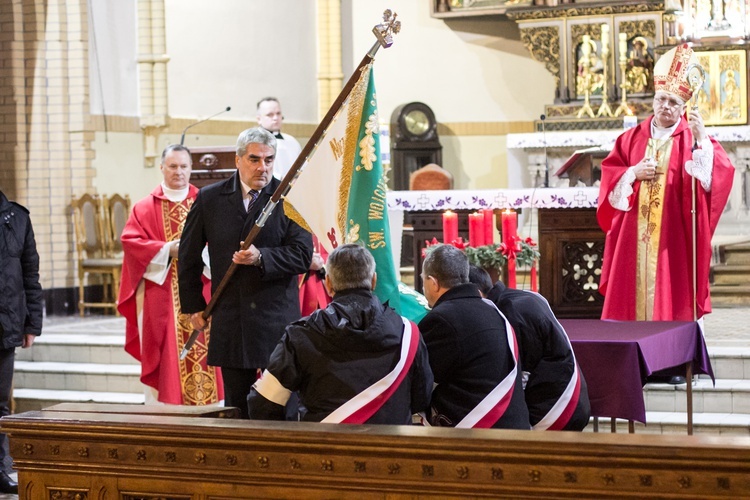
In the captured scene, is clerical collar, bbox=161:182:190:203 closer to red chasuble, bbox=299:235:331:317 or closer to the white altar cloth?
red chasuble, bbox=299:235:331:317

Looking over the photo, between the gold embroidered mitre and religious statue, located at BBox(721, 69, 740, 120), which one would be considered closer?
the gold embroidered mitre

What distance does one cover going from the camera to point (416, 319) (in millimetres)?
5094

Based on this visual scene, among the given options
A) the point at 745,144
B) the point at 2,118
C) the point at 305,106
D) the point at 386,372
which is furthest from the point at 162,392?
the point at 305,106

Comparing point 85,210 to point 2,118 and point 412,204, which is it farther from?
point 412,204

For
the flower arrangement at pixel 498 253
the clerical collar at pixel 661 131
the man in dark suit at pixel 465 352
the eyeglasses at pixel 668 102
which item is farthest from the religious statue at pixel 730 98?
the man in dark suit at pixel 465 352

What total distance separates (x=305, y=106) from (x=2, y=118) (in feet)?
14.4

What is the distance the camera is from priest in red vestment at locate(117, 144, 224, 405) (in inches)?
260

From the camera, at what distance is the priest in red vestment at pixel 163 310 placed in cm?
660

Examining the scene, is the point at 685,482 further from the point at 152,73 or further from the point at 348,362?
the point at 152,73

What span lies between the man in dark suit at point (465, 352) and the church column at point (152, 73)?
821 cm

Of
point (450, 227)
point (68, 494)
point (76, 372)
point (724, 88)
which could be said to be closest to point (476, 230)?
point (450, 227)

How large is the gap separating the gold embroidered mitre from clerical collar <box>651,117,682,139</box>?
17 centimetres

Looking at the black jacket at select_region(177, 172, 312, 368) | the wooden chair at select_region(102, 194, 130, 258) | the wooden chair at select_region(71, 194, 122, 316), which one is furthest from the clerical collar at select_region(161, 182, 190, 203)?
the wooden chair at select_region(102, 194, 130, 258)

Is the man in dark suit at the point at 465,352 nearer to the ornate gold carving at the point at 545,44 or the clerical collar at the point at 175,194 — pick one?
the clerical collar at the point at 175,194
